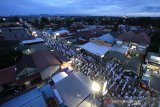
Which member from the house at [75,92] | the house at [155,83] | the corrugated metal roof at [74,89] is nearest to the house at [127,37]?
the house at [155,83]

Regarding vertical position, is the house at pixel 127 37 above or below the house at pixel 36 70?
above

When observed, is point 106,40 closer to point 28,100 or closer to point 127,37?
point 127,37

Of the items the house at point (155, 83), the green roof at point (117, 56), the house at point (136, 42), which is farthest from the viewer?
the house at point (136, 42)

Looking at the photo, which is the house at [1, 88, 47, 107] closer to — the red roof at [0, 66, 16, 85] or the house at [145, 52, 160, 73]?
the red roof at [0, 66, 16, 85]

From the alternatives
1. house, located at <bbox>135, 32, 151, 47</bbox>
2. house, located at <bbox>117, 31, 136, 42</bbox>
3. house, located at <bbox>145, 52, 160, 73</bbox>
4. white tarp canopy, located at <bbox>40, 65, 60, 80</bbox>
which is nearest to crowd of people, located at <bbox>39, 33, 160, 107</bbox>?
white tarp canopy, located at <bbox>40, 65, 60, 80</bbox>

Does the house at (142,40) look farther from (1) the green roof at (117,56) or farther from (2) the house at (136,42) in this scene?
(1) the green roof at (117,56)

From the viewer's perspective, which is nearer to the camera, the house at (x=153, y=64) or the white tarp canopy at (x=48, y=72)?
the white tarp canopy at (x=48, y=72)

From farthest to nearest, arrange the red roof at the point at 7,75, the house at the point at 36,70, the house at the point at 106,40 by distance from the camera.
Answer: the house at the point at 106,40
the house at the point at 36,70
the red roof at the point at 7,75

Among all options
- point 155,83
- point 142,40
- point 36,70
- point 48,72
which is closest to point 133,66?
point 155,83
